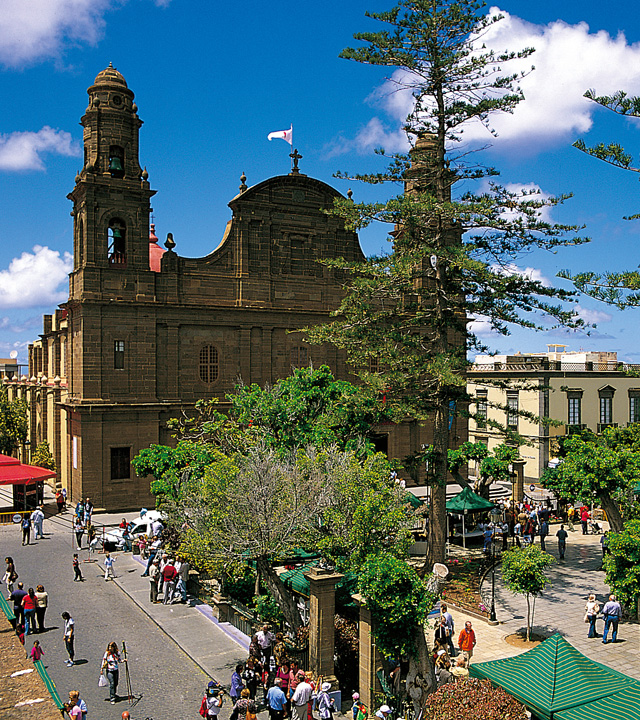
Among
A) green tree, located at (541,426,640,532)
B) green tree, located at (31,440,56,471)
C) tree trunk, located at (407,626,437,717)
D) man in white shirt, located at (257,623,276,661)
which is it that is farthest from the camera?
green tree, located at (31,440,56,471)

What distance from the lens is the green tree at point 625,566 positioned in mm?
Result: 17297

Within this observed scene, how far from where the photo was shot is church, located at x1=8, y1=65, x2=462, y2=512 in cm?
3297

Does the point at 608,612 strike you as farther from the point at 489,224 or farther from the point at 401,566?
the point at 489,224

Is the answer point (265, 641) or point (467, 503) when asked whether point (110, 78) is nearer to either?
point (467, 503)

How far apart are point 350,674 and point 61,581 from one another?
1178 cm

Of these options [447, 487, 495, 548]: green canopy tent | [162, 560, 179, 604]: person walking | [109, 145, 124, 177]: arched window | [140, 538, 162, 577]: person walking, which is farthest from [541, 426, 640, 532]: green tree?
[109, 145, 124, 177]: arched window

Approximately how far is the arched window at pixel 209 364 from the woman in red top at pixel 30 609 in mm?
18757

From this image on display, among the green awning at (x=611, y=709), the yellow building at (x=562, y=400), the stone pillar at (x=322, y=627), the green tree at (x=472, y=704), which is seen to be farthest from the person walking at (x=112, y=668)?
Result: the yellow building at (x=562, y=400)

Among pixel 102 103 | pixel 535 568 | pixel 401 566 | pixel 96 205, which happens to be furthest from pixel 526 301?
pixel 102 103

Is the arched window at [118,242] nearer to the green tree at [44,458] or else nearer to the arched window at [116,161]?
the arched window at [116,161]

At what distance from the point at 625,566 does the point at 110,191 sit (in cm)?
2849

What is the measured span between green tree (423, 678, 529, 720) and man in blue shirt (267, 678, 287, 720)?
3621 mm

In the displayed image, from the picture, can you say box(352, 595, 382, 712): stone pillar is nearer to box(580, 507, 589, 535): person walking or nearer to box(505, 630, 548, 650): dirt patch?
box(505, 630, 548, 650): dirt patch

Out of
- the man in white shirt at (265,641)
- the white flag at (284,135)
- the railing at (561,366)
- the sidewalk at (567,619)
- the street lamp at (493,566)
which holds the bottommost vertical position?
the sidewalk at (567,619)
